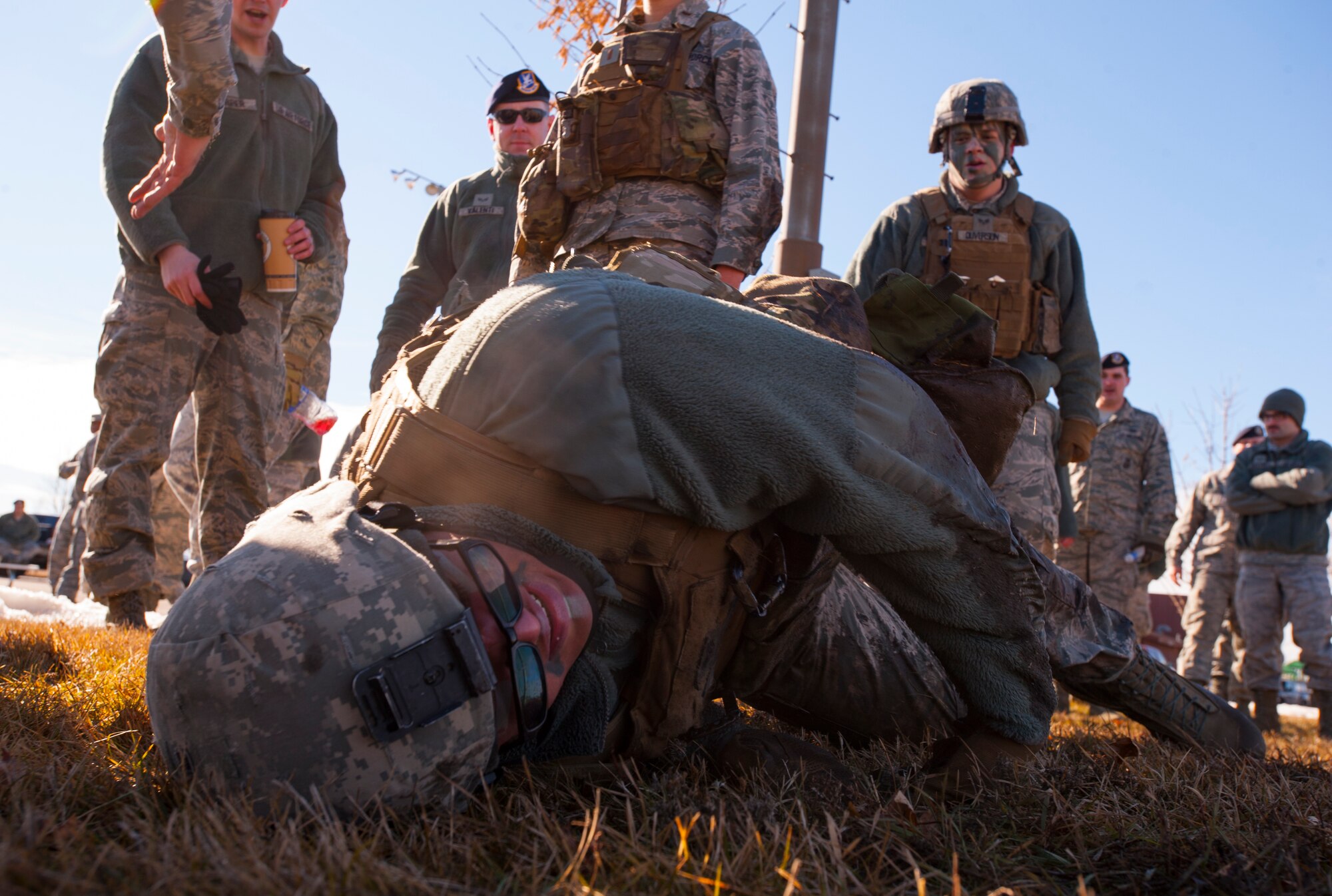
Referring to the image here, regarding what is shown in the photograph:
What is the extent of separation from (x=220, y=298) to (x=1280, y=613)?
709cm

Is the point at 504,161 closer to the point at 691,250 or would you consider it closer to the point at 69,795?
the point at 691,250

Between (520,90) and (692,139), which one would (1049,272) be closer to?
(692,139)

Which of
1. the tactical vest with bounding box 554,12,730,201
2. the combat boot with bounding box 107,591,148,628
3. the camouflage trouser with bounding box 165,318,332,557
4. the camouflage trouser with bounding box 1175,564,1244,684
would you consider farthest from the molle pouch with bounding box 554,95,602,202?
the camouflage trouser with bounding box 1175,564,1244,684

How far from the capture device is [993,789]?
176 cm

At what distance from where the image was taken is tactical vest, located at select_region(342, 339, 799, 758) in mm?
1652

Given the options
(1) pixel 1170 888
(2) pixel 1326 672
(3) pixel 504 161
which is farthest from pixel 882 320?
(2) pixel 1326 672

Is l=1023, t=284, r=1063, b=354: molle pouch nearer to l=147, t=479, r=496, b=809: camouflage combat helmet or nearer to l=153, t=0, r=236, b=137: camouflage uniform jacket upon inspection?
l=153, t=0, r=236, b=137: camouflage uniform jacket

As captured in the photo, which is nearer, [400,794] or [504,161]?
[400,794]

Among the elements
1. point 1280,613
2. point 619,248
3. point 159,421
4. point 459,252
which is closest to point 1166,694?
point 619,248

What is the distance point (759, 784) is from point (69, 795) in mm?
967

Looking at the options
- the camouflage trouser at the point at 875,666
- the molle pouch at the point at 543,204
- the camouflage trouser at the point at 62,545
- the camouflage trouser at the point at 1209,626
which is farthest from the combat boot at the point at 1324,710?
the camouflage trouser at the point at 62,545

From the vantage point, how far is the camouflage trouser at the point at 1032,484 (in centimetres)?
429

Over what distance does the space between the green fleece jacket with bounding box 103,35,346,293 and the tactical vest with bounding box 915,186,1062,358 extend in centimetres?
252

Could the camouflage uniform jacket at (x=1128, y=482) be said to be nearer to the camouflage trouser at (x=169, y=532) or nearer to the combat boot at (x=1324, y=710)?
the combat boot at (x=1324, y=710)
